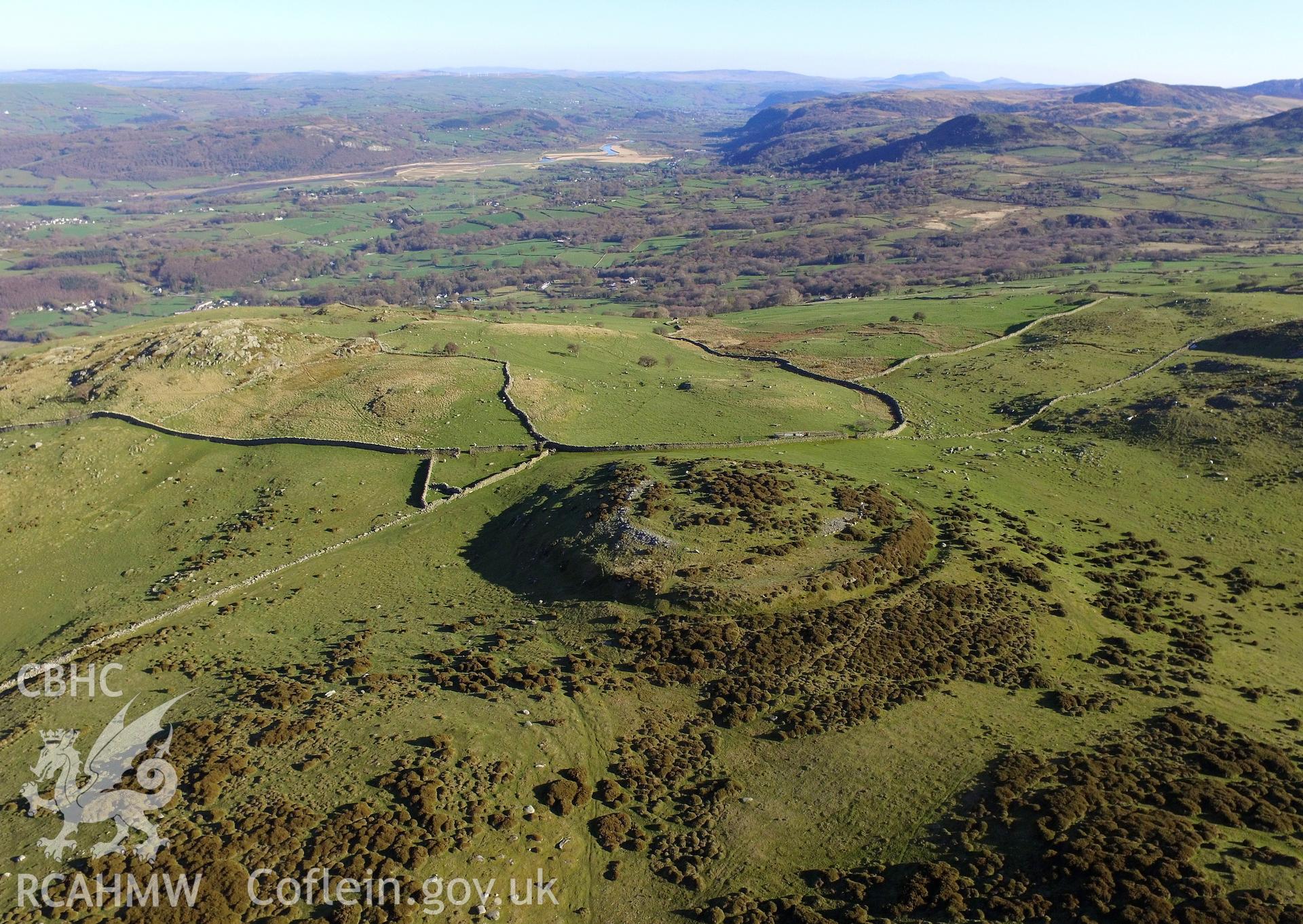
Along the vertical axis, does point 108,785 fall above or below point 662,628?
below

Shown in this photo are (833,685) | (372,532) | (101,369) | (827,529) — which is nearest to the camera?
(833,685)

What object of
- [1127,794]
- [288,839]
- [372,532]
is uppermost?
[1127,794]

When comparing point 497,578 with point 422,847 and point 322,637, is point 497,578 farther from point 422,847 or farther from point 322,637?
point 422,847

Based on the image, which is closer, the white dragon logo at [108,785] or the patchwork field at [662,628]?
the patchwork field at [662,628]

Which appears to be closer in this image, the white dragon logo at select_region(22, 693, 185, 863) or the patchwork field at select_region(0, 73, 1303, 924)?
the patchwork field at select_region(0, 73, 1303, 924)

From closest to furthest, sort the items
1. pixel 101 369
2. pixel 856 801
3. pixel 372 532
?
pixel 856 801 → pixel 372 532 → pixel 101 369

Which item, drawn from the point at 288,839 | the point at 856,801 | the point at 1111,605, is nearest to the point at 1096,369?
the point at 1111,605

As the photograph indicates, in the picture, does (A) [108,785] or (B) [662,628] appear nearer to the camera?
(A) [108,785]

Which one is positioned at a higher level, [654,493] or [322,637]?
[654,493]
